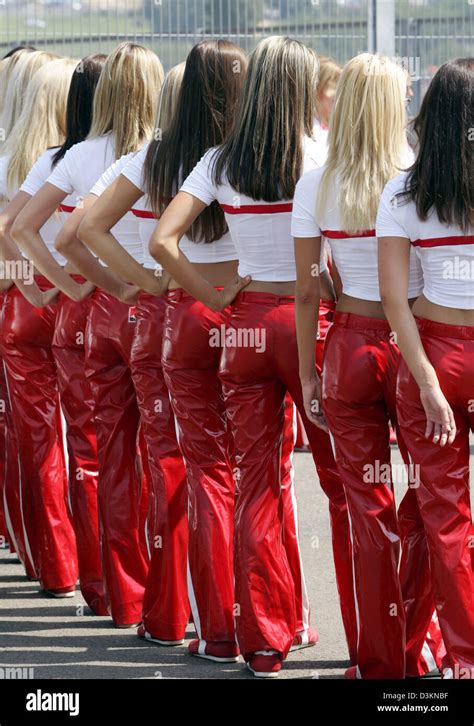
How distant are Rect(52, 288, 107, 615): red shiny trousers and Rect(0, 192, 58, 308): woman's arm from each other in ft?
0.50

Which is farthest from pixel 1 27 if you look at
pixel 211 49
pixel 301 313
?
pixel 301 313

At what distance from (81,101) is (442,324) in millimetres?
2355

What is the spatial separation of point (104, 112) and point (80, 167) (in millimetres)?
245

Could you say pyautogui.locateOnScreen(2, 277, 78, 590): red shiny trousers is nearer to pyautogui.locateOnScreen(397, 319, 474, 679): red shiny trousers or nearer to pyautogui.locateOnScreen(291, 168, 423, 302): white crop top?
pyautogui.locateOnScreen(291, 168, 423, 302): white crop top

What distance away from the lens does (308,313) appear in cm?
491

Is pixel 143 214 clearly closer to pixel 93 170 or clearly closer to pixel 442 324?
pixel 93 170

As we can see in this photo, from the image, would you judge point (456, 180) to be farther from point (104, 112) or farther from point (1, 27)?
point (1, 27)

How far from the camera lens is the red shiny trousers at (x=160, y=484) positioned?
5.73 metres

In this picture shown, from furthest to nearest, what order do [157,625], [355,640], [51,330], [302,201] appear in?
[51,330] → [157,625] → [355,640] → [302,201]

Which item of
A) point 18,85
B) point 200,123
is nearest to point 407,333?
point 200,123

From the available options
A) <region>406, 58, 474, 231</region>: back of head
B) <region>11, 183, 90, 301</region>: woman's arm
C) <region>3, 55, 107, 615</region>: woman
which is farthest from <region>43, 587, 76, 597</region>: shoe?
<region>406, 58, 474, 231</region>: back of head

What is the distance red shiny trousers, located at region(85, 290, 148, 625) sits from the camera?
6.01 meters

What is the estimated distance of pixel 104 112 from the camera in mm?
5918

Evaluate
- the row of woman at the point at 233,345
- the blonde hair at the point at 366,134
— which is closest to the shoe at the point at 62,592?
the row of woman at the point at 233,345
